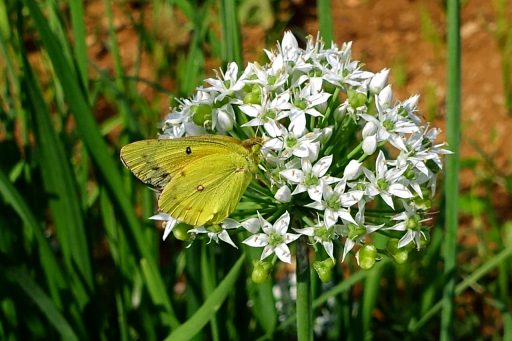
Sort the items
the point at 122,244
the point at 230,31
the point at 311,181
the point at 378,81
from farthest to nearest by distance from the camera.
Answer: the point at 122,244, the point at 230,31, the point at 378,81, the point at 311,181

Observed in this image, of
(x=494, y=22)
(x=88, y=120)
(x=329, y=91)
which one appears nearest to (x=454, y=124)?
→ (x=329, y=91)

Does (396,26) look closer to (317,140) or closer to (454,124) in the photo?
(454,124)

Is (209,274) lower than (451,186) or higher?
lower

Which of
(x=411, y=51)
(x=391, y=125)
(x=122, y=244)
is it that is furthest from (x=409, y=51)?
(x=391, y=125)

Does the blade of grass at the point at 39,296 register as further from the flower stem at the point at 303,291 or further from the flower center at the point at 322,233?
the flower center at the point at 322,233

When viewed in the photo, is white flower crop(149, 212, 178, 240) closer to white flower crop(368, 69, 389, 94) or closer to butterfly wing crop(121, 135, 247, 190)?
butterfly wing crop(121, 135, 247, 190)

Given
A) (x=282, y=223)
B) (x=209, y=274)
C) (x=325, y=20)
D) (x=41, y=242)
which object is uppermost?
(x=325, y=20)

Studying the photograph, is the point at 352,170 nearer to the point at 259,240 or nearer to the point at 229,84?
the point at 259,240

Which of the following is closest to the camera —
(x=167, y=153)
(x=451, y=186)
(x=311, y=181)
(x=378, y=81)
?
(x=311, y=181)
